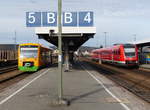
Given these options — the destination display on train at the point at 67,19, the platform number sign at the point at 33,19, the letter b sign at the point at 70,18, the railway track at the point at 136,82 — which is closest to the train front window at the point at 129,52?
the railway track at the point at 136,82

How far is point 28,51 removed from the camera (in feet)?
86.0

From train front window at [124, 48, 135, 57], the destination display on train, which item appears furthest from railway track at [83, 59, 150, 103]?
train front window at [124, 48, 135, 57]

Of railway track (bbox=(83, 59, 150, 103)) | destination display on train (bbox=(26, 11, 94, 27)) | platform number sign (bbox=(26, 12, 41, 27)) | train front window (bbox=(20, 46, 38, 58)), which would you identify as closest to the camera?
railway track (bbox=(83, 59, 150, 103))

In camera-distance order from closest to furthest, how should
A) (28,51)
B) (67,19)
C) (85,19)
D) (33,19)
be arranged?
1. (33,19)
2. (67,19)
3. (85,19)
4. (28,51)

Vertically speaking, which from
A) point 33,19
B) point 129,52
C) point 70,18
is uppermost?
point 70,18

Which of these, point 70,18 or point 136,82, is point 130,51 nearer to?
point 70,18

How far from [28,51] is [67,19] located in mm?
6935

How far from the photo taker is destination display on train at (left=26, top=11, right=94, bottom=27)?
20.8 meters

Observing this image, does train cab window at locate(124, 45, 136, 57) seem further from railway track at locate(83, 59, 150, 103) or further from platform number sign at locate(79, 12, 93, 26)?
platform number sign at locate(79, 12, 93, 26)

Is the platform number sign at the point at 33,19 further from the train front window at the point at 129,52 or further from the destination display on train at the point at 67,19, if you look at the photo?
the train front window at the point at 129,52

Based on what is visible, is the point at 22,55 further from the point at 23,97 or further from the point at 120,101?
the point at 120,101

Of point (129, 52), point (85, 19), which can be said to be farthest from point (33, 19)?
point (129, 52)

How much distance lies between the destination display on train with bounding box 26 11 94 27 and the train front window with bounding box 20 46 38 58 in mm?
5239

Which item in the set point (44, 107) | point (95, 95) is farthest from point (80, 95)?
point (44, 107)
